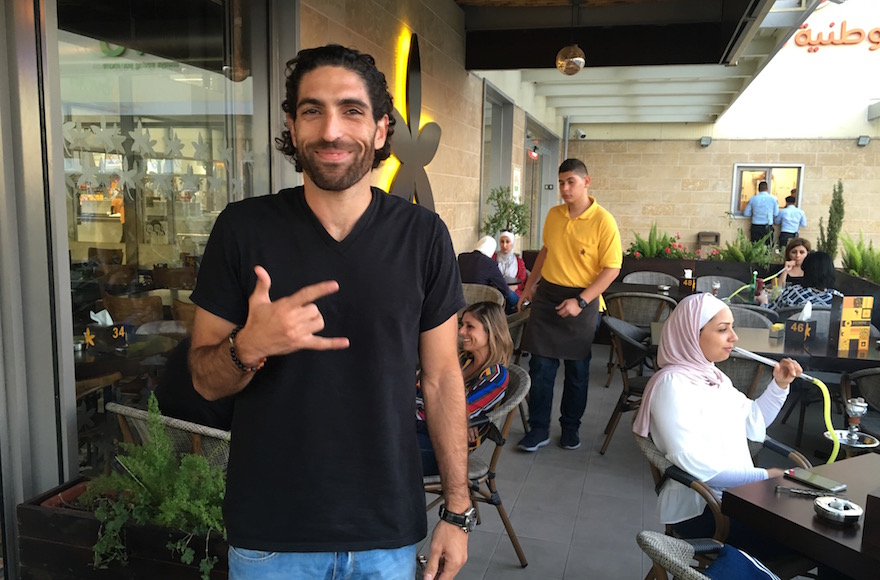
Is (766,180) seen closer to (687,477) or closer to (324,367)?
(687,477)

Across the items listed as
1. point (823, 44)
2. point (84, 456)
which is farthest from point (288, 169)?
point (823, 44)

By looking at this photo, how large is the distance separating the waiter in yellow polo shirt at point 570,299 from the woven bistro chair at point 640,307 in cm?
125

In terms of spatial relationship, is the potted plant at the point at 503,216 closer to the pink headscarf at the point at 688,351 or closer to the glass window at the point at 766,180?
the pink headscarf at the point at 688,351

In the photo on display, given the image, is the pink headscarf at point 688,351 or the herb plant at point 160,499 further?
the pink headscarf at point 688,351

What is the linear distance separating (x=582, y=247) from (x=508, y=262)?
9.61 ft

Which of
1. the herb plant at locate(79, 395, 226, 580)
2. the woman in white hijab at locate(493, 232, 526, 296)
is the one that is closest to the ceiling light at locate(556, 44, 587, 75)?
the woman in white hijab at locate(493, 232, 526, 296)

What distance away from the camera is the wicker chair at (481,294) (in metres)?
5.14

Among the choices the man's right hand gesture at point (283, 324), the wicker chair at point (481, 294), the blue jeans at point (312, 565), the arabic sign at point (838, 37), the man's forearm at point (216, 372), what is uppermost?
the arabic sign at point (838, 37)

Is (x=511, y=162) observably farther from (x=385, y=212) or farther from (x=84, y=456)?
(x=385, y=212)

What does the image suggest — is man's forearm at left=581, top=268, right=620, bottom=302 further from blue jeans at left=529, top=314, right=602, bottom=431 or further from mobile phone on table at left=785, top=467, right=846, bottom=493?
mobile phone on table at left=785, top=467, right=846, bottom=493

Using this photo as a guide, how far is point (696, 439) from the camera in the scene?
229 cm

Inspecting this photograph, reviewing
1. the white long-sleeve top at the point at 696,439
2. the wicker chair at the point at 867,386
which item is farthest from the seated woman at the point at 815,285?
the white long-sleeve top at the point at 696,439

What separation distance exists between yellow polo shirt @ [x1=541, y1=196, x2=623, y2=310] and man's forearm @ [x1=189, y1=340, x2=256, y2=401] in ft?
10.0

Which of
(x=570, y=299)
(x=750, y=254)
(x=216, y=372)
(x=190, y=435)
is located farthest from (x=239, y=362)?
(x=750, y=254)
